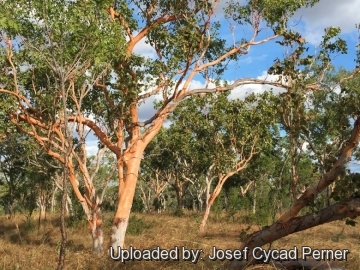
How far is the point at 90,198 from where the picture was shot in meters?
13.5

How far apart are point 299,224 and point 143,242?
28.1 ft

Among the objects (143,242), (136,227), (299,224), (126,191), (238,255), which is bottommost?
(143,242)

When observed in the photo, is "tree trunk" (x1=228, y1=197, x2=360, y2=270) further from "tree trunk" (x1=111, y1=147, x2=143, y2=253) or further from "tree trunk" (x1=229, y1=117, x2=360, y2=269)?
"tree trunk" (x1=111, y1=147, x2=143, y2=253)

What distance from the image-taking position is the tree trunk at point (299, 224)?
5188mm

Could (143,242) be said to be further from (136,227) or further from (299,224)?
(299,224)

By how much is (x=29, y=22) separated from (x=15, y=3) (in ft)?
2.62

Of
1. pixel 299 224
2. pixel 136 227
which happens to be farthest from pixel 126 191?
pixel 299 224

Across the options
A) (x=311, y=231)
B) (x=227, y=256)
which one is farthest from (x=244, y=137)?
(x=227, y=256)

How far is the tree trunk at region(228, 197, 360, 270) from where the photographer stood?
5.19m

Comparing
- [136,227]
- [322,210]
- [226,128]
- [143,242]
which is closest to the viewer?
[322,210]

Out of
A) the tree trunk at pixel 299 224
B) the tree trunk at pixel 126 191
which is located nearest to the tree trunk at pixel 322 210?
the tree trunk at pixel 299 224

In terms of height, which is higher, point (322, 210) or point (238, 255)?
point (322, 210)

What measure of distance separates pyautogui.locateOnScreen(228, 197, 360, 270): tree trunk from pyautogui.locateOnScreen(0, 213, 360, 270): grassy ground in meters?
0.34

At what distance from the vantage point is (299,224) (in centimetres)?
572
